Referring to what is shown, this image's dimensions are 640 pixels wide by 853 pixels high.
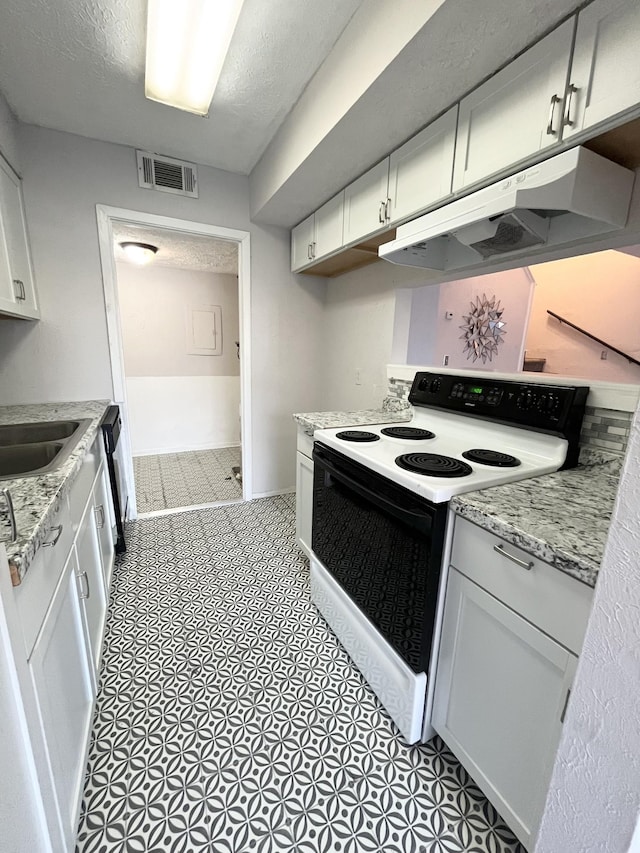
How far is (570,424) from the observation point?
1.24 metres

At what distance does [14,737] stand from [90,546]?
887 mm

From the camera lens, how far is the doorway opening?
3.25m

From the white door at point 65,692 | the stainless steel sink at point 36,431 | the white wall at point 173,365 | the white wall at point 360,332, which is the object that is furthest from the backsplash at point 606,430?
the white wall at point 173,365

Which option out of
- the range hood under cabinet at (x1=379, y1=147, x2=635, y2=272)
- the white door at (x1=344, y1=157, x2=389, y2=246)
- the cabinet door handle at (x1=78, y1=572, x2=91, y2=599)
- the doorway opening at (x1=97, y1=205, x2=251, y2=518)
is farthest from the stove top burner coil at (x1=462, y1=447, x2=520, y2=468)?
the doorway opening at (x1=97, y1=205, x2=251, y2=518)

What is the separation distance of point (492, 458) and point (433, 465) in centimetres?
27

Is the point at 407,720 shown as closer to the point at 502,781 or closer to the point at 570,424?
the point at 502,781

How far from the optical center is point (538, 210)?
1.25 meters

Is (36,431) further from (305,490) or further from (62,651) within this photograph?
(305,490)

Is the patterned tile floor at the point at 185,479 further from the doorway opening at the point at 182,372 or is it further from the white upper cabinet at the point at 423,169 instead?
the white upper cabinet at the point at 423,169

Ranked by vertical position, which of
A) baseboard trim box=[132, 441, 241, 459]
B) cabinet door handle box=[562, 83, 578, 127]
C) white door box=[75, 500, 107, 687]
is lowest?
baseboard trim box=[132, 441, 241, 459]

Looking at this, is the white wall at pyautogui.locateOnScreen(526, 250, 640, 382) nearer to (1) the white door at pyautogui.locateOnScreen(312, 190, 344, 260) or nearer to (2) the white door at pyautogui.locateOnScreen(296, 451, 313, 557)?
(1) the white door at pyautogui.locateOnScreen(312, 190, 344, 260)

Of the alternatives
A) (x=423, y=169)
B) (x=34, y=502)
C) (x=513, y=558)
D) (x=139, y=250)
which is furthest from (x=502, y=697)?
(x=139, y=250)

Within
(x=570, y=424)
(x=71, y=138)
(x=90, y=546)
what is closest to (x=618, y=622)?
(x=570, y=424)

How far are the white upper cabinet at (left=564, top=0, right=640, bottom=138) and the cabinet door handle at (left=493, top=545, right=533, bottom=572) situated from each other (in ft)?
3.71
